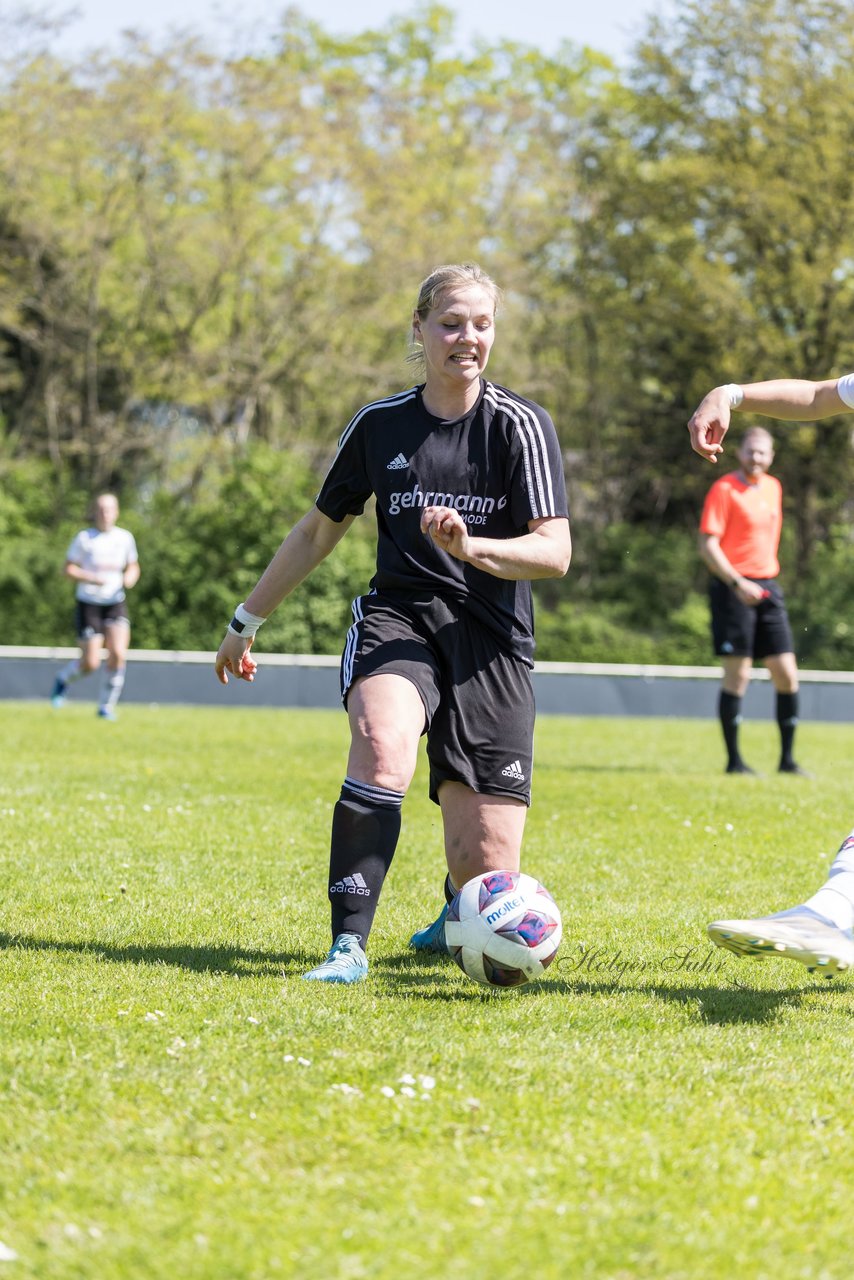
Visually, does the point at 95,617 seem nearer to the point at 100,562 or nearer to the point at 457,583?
the point at 100,562

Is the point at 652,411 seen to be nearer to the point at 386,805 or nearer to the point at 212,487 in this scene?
the point at 212,487

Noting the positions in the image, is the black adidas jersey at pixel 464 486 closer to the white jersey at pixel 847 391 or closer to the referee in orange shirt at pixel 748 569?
the white jersey at pixel 847 391

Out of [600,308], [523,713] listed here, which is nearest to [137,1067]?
[523,713]

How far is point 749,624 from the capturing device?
11.7 metres

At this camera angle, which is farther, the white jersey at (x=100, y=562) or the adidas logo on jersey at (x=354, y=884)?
the white jersey at (x=100, y=562)

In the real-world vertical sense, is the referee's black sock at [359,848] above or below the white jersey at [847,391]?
below

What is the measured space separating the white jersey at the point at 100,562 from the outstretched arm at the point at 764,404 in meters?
12.5

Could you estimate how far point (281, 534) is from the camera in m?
25.5

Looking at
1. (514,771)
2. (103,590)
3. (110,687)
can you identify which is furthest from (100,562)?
(514,771)

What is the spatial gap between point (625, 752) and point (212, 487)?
1539 centimetres

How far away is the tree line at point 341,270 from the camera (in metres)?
26.2

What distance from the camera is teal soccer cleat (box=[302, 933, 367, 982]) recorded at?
15.1 ft

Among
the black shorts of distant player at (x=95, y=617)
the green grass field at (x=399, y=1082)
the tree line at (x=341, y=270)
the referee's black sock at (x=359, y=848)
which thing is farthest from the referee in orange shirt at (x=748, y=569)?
the tree line at (x=341, y=270)

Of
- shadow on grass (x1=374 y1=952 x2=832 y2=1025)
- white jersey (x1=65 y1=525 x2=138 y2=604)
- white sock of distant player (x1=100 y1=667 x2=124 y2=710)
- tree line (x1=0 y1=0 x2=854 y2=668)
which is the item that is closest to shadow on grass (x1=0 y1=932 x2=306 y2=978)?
shadow on grass (x1=374 y1=952 x2=832 y2=1025)
